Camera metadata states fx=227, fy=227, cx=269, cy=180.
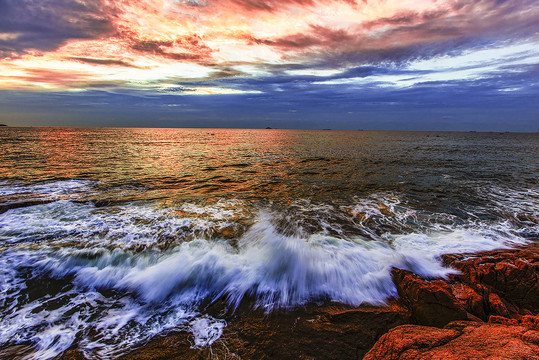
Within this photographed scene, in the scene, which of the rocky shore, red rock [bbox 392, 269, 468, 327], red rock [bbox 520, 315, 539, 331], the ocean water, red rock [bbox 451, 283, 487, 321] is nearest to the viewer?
the rocky shore

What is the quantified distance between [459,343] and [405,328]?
0.59 m

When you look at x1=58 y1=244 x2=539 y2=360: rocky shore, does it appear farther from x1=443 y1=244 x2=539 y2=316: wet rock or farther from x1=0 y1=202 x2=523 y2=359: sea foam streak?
x1=0 y1=202 x2=523 y2=359: sea foam streak

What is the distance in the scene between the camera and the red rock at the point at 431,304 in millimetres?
3664

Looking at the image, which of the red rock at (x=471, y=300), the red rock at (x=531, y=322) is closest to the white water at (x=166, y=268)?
the red rock at (x=471, y=300)

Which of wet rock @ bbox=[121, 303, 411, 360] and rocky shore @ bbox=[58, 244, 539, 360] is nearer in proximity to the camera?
rocky shore @ bbox=[58, 244, 539, 360]

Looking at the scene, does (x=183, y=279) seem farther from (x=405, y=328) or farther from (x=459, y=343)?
(x=459, y=343)

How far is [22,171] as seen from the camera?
16.1 metres

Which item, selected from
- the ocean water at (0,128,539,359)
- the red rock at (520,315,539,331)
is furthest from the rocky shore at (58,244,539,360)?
the ocean water at (0,128,539,359)

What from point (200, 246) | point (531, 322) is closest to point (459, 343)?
point (531, 322)

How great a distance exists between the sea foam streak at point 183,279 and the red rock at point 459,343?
64.4 inches

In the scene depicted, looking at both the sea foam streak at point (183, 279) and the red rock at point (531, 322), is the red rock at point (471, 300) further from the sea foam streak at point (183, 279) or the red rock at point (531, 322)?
the sea foam streak at point (183, 279)

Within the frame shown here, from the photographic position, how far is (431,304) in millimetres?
3826

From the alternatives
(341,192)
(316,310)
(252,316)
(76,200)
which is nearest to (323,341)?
(316,310)

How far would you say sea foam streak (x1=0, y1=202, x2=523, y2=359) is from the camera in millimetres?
3844
